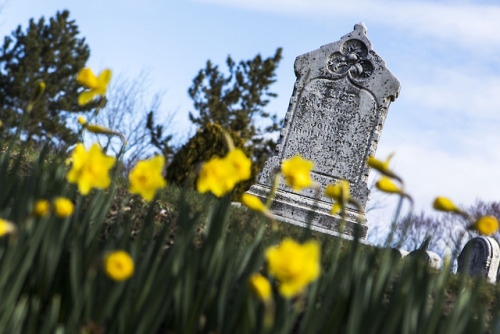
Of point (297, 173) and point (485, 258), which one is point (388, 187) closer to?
point (297, 173)

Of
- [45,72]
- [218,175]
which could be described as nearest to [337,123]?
[218,175]

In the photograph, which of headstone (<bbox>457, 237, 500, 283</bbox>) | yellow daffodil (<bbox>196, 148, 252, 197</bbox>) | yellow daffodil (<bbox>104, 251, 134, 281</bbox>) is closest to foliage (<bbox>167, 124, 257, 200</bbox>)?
headstone (<bbox>457, 237, 500, 283</bbox>)

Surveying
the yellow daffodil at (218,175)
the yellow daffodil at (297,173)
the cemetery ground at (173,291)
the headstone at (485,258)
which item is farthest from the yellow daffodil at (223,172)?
the headstone at (485,258)

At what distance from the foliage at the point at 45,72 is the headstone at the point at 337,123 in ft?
54.0

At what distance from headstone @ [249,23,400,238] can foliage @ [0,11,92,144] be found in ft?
54.0

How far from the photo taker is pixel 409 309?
6.16 ft

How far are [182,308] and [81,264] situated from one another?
37cm

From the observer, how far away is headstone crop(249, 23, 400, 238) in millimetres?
8828

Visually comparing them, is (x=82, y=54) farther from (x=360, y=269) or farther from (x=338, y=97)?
(x=360, y=269)

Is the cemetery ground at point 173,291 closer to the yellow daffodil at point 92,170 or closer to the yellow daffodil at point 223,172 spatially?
the yellow daffodil at point 92,170

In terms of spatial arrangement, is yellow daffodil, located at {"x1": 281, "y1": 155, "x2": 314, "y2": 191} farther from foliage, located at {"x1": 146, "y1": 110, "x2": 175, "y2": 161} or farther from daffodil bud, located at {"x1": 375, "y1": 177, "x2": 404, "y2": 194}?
foliage, located at {"x1": 146, "y1": 110, "x2": 175, "y2": 161}

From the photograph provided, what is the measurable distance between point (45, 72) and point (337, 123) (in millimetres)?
19753

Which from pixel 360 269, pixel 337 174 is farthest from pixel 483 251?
pixel 360 269

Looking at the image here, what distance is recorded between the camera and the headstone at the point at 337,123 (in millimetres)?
8828
